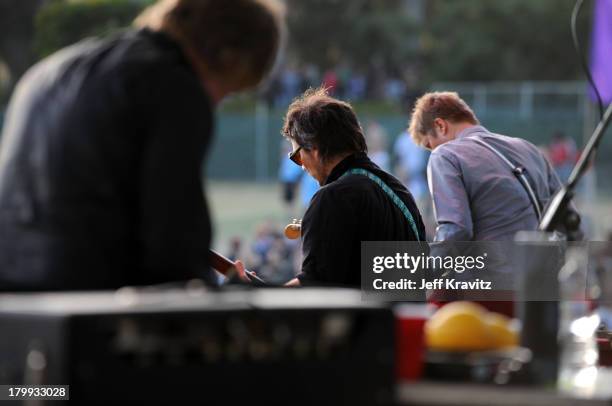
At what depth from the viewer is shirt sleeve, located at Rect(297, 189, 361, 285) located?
473 centimetres

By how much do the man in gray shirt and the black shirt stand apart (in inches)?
33.1

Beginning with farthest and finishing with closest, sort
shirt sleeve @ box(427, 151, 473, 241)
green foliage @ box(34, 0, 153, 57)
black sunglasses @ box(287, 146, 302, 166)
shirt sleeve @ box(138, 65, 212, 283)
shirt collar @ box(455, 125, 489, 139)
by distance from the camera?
green foliage @ box(34, 0, 153, 57) < shirt collar @ box(455, 125, 489, 139) < shirt sleeve @ box(427, 151, 473, 241) < black sunglasses @ box(287, 146, 302, 166) < shirt sleeve @ box(138, 65, 212, 283)

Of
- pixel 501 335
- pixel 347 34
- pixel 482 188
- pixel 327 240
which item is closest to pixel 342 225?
pixel 327 240

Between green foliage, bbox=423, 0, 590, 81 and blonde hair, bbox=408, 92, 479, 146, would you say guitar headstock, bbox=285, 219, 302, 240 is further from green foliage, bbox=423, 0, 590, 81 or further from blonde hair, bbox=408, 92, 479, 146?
green foliage, bbox=423, 0, 590, 81

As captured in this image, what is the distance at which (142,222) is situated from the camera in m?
2.55

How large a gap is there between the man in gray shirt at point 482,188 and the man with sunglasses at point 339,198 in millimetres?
546

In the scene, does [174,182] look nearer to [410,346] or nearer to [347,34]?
[410,346]

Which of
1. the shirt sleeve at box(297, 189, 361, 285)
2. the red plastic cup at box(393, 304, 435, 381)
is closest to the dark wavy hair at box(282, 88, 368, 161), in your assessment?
the shirt sleeve at box(297, 189, 361, 285)

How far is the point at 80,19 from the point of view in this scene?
2872 cm

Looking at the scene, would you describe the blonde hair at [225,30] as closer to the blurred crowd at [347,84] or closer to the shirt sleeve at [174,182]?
the shirt sleeve at [174,182]

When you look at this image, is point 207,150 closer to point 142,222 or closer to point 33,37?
point 142,222

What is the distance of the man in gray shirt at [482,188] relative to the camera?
575 centimetres

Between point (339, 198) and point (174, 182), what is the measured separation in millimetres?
2312

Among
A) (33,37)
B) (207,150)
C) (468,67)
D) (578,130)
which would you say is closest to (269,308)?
(207,150)
